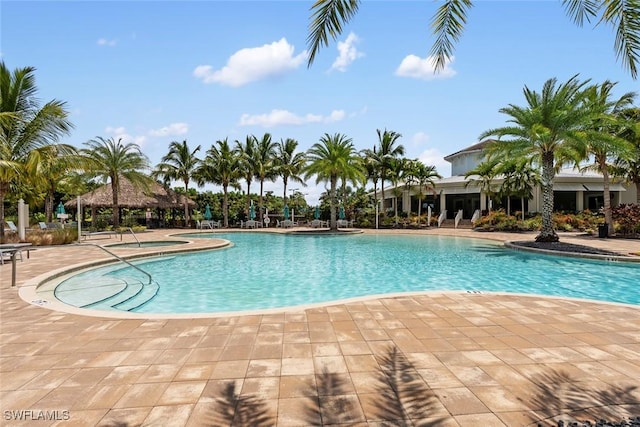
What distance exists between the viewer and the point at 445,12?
509 centimetres

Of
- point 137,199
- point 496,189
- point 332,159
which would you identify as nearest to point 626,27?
point 332,159

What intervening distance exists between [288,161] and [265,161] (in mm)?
2191

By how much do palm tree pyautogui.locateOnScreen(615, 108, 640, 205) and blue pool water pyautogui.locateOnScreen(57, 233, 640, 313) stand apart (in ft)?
29.7

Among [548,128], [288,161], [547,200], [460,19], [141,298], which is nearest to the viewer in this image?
[460,19]

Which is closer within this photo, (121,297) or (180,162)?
(121,297)

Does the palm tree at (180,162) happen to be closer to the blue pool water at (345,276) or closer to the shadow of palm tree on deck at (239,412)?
the blue pool water at (345,276)

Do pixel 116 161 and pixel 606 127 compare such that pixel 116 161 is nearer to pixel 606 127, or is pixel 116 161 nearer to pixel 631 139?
pixel 606 127

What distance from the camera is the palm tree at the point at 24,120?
607 inches

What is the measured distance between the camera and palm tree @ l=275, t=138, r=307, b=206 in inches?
1351

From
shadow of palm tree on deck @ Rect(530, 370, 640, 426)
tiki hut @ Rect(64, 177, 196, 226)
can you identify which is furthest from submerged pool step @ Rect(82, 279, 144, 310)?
tiki hut @ Rect(64, 177, 196, 226)

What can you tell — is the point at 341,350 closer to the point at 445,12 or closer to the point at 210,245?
the point at 445,12

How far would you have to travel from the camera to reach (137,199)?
33.3 m

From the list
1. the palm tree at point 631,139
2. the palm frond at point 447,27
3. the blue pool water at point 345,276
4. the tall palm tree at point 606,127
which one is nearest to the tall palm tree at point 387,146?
the tall palm tree at point 606,127

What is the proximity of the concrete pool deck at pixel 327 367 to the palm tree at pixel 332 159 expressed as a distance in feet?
71.4
